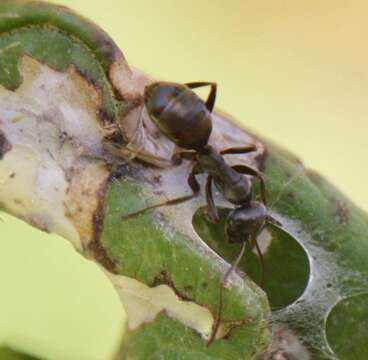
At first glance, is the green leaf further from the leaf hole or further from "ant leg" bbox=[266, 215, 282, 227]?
"ant leg" bbox=[266, 215, 282, 227]

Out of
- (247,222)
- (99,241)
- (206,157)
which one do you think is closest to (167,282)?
(99,241)

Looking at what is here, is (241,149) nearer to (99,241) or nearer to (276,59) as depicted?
(99,241)

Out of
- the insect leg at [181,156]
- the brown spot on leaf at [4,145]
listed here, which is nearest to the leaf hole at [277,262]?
the insect leg at [181,156]

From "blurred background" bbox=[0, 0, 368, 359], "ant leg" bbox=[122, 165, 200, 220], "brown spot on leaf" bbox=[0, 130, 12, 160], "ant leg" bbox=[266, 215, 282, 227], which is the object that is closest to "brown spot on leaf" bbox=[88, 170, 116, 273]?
"ant leg" bbox=[122, 165, 200, 220]

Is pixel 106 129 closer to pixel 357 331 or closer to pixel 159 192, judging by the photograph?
pixel 159 192

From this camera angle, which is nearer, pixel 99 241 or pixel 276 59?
pixel 99 241

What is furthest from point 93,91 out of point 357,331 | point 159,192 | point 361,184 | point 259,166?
point 361,184
